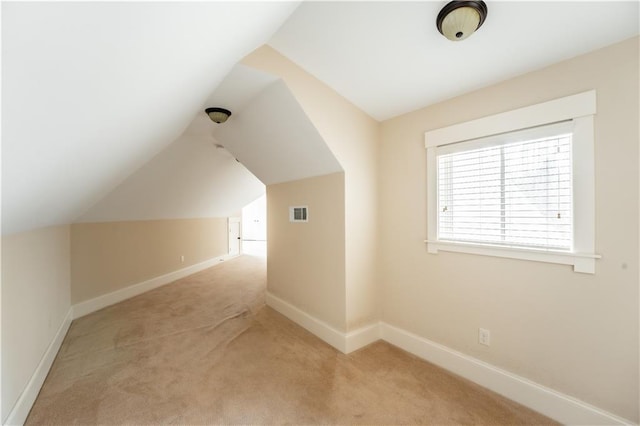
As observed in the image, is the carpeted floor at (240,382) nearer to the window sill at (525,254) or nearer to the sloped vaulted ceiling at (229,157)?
the window sill at (525,254)

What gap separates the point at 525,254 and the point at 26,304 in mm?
3822

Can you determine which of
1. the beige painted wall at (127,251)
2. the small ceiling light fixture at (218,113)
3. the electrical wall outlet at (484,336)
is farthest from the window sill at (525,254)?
the beige painted wall at (127,251)

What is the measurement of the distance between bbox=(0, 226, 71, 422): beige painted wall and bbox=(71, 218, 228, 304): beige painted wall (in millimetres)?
753

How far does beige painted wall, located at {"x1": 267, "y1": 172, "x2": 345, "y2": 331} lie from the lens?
2584mm

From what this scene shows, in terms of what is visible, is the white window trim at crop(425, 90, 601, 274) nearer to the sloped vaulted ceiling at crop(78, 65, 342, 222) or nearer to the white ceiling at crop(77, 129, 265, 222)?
the sloped vaulted ceiling at crop(78, 65, 342, 222)

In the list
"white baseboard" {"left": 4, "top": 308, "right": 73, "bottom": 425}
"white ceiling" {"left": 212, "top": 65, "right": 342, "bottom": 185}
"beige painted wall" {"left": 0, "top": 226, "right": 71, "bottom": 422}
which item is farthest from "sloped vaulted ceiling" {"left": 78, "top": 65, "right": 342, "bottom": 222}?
"white baseboard" {"left": 4, "top": 308, "right": 73, "bottom": 425}

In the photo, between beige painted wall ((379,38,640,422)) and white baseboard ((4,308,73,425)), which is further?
white baseboard ((4,308,73,425))

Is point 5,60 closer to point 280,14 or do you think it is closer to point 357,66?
point 280,14

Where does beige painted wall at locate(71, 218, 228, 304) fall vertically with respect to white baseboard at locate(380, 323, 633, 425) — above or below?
above

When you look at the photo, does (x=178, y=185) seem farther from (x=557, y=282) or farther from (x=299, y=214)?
(x=557, y=282)

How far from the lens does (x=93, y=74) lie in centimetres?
91

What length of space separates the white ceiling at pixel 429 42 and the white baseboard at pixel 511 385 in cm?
227

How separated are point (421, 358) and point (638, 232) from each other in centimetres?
182

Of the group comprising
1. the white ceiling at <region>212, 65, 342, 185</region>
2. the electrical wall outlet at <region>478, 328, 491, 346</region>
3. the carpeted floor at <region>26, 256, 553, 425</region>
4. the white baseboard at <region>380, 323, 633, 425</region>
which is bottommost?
the carpeted floor at <region>26, 256, 553, 425</region>
